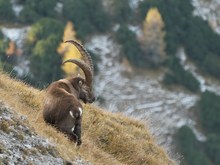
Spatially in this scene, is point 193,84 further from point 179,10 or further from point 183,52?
point 179,10

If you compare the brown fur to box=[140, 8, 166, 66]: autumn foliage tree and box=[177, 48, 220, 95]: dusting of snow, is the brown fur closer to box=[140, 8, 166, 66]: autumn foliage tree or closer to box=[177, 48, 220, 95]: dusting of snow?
box=[177, 48, 220, 95]: dusting of snow

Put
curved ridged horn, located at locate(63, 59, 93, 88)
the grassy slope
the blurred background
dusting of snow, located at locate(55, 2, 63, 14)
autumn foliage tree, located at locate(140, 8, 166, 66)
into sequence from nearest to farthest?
the grassy slope → curved ridged horn, located at locate(63, 59, 93, 88) → the blurred background → autumn foliage tree, located at locate(140, 8, 166, 66) → dusting of snow, located at locate(55, 2, 63, 14)

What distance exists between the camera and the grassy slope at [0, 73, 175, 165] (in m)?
14.0

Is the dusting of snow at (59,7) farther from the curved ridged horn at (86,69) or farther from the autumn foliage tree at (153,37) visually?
the curved ridged horn at (86,69)

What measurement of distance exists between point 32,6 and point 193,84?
142 ft

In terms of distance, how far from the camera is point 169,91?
516ft

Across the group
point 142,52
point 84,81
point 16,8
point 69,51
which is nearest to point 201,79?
point 142,52

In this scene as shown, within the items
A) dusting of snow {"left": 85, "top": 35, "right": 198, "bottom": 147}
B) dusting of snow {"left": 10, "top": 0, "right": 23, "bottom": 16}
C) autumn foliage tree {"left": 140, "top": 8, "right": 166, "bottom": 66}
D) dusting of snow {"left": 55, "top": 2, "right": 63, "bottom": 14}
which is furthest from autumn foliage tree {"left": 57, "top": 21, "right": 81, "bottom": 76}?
autumn foliage tree {"left": 140, "top": 8, "right": 166, "bottom": 66}

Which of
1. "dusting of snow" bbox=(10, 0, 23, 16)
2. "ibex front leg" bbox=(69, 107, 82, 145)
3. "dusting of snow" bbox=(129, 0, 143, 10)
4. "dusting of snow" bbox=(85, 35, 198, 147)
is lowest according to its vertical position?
"ibex front leg" bbox=(69, 107, 82, 145)

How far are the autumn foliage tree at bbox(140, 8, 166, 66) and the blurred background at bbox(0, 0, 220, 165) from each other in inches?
9.9

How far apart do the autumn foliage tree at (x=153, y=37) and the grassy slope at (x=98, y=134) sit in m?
148

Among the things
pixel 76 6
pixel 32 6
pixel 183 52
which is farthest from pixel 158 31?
pixel 32 6

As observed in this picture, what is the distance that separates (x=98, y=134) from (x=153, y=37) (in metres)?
161

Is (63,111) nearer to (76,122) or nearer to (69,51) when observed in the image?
(76,122)
